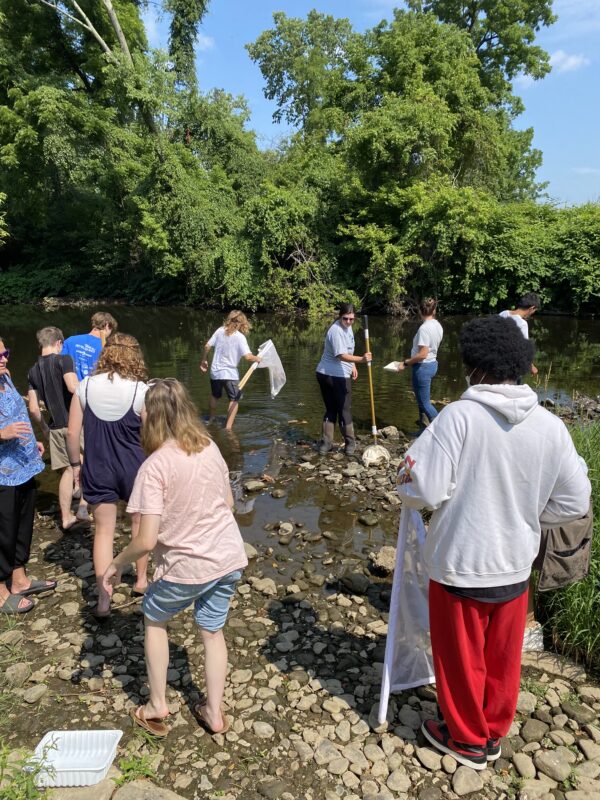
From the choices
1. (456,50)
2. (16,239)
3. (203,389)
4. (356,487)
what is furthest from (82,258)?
(356,487)

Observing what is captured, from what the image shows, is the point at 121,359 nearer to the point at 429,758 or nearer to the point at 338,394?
the point at 429,758

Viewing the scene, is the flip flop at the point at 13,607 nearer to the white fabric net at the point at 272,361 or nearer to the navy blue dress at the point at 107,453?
the navy blue dress at the point at 107,453

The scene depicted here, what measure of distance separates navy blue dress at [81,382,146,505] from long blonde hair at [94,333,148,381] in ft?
0.41

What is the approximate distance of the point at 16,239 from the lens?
38.2 meters

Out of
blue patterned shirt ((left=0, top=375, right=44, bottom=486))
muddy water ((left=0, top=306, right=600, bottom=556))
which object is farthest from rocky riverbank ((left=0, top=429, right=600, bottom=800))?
muddy water ((left=0, top=306, right=600, bottom=556))

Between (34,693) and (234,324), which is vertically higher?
(234,324)

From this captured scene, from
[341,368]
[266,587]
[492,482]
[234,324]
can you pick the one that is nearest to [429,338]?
[341,368]

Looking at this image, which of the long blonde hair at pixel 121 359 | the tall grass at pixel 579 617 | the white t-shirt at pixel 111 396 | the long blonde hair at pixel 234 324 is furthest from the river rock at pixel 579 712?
the long blonde hair at pixel 234 324

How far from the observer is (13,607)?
13.9 feet

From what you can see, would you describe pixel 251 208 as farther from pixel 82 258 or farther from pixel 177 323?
pixel 82 258

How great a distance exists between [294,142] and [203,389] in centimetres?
3421

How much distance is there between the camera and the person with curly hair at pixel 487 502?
7.91 ft

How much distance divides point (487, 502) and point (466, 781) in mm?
1475

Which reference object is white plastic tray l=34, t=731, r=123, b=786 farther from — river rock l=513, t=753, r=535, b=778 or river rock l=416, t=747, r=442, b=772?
river rock l=513, t=753, r=535, b=778
